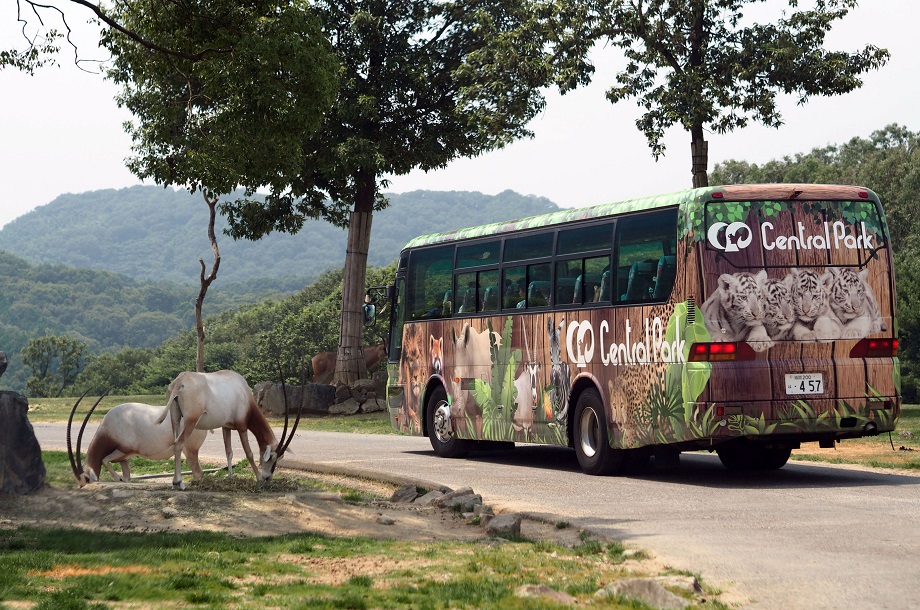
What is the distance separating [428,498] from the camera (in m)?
14.0

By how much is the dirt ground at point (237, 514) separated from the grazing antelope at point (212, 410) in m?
0.69

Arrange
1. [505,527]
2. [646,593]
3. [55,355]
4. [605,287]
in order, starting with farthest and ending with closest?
[55,355]
[605,287]
[505,527]
[646,593]

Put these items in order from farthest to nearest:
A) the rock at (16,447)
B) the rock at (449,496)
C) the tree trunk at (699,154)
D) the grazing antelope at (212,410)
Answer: the tree trunk at (699,154), the grazing antelope at (212,410), the rock at (449,496), the rock at (16,447)

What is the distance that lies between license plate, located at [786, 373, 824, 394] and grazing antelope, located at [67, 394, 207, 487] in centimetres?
669

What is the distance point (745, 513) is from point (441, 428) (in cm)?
939

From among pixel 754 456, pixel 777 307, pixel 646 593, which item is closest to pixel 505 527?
pixel 646 593

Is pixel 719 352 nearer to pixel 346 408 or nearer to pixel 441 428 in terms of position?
pixel 441 428

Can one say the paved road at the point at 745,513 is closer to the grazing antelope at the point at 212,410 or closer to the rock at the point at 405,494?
the rock at the point at 405,494

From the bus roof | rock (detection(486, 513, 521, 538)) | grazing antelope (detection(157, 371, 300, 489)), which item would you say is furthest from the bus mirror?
rock (detection(486, 513, 521, 538))

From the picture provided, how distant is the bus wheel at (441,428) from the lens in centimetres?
2148

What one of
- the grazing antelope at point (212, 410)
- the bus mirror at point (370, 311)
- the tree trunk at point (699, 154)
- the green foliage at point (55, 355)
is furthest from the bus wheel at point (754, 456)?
the green foliage at point (55, 355)

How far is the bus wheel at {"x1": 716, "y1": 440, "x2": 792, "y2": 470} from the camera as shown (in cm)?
1802

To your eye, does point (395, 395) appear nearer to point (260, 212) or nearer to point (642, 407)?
point (642, 407)

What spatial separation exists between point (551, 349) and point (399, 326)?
17.1ft
